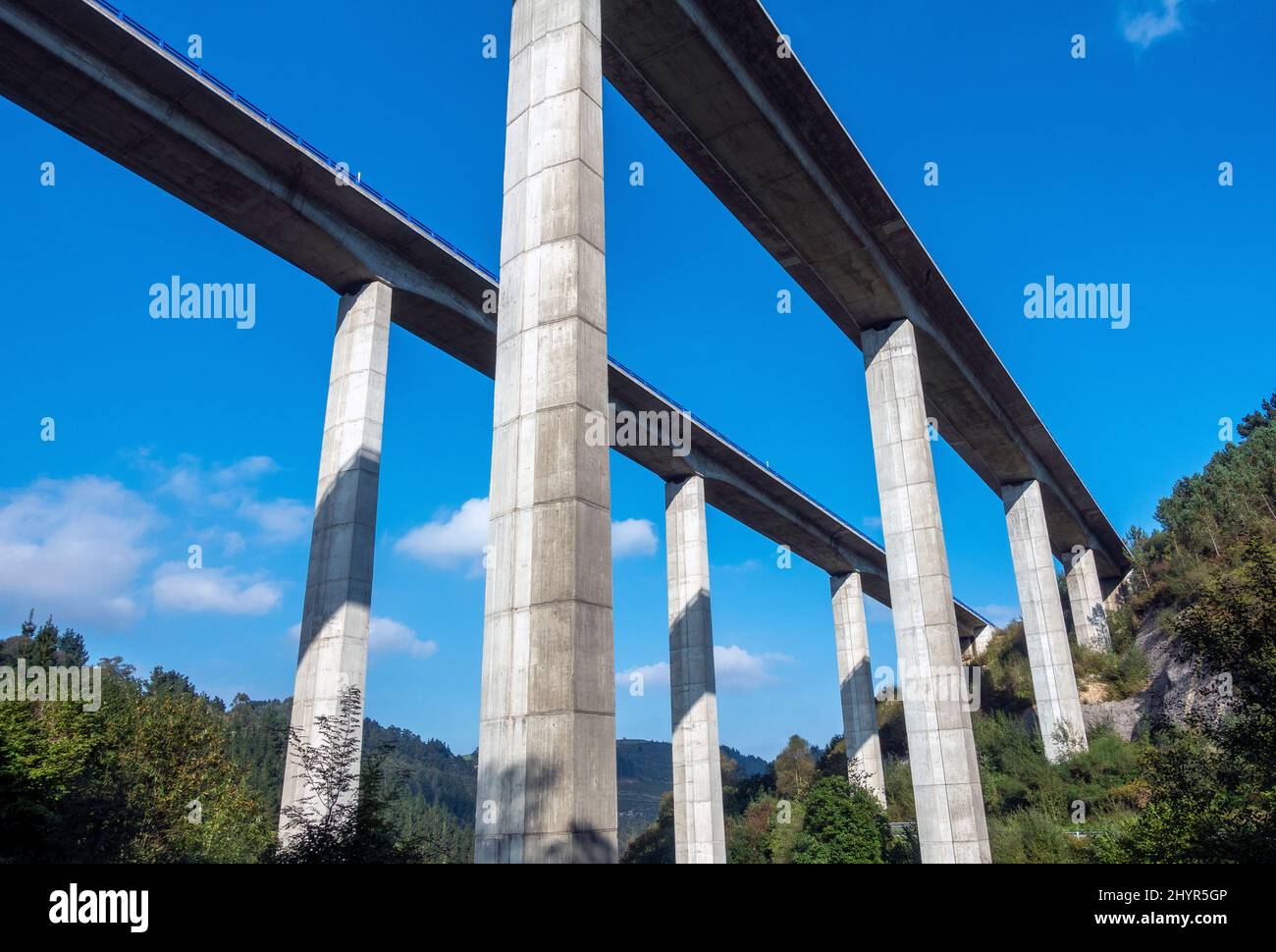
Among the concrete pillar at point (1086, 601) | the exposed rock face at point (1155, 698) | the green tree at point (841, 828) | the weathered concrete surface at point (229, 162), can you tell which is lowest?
the green tree at point (841, 828)

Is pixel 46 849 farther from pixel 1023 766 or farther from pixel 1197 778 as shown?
pixel 1023 766

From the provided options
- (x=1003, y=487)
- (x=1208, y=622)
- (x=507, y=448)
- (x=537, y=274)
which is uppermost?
(x=1003, y=487)

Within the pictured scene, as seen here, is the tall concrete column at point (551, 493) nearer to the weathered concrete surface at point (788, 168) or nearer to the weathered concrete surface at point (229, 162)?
the weathered concrete surface at point (788, 168)

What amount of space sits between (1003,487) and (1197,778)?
91.9ft

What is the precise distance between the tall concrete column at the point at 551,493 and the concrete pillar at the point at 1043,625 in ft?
104

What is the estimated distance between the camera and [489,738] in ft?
37.0

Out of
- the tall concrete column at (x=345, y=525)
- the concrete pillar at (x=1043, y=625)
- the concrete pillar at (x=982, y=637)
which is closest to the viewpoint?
the tall concrete column at (x=345, y=525)

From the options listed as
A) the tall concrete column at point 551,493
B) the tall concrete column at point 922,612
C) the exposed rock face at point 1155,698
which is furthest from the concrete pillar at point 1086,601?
the tall concrete column at point 551,493

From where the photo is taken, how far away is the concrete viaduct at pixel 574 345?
1128 centimetres

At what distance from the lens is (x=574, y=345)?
12094mm

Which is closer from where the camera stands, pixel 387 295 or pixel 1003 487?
pixel 387 295

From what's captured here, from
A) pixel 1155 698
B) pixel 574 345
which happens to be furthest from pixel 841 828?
pixel 574 345

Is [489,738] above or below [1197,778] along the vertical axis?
above
